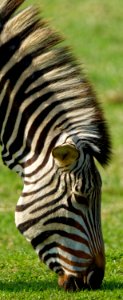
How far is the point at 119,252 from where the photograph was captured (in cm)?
1095

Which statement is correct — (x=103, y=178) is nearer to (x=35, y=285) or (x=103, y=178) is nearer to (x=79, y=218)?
(x=35, y=285)

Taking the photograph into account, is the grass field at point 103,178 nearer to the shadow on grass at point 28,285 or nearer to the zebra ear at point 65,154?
the shadow on grass at point 28,285

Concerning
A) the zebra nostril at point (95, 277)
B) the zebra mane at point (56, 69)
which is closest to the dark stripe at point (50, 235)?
the zebra nostril at point (95, 277)

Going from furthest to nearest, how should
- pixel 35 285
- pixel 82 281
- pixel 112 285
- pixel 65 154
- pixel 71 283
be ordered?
pixel 35 285, pixel 112 285, pixel 71 283, pixel 82 281, pixel 65 154

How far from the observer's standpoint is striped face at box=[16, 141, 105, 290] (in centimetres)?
794

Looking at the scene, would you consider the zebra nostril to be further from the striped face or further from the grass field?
the grass field

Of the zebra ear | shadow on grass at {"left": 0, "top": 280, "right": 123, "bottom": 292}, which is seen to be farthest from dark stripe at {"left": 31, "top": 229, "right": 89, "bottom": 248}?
shadow on grass at {"left": 0, "top": 280, "right": 123, "bottom": 292}

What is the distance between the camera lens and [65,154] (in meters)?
7.95

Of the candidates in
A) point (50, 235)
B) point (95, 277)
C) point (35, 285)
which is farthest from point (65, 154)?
point (35, 285)

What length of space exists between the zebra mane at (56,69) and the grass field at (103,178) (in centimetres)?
22

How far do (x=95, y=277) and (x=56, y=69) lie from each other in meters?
1.87

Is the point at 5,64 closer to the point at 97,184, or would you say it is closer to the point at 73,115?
the point at 73,115

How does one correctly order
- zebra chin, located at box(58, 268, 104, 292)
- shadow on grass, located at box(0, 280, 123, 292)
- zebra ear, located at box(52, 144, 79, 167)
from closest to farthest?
zebra ear, located at box(52, 144, 79, 167) → zebra chin, located at box(58, 268, 104, 292) → shadow on grass, located at box(0, 280, 123, 292)

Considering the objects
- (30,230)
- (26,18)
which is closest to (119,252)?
(30,230)
